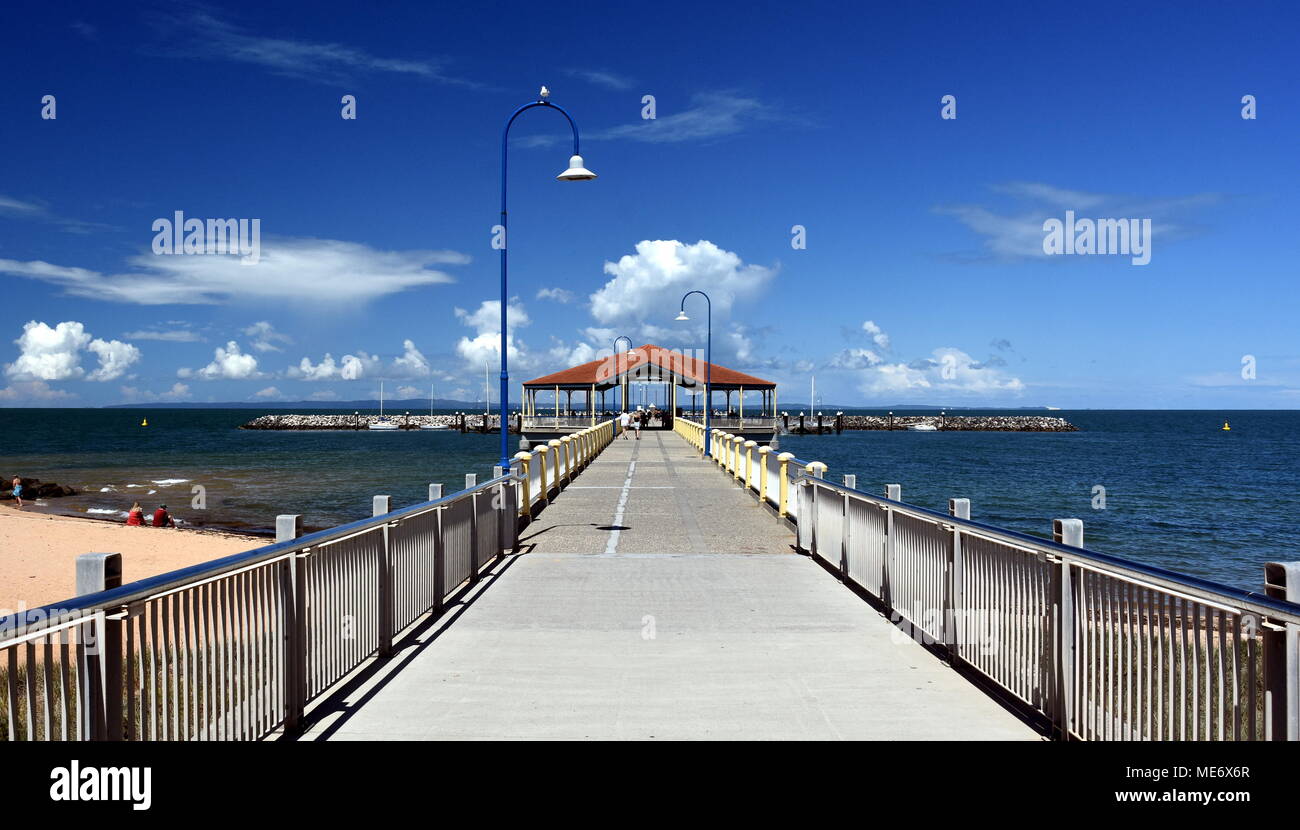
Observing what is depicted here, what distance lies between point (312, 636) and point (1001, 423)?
550ft

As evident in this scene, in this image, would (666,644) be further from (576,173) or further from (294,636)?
(576,173)

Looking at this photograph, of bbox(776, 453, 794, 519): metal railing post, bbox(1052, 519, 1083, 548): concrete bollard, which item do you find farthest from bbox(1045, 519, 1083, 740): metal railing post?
bbox(776, 453, 794, 519): metal railing post

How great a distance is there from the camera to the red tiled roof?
6234 cm

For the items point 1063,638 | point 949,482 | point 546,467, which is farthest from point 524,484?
point 949,482

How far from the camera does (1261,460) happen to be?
75500mm

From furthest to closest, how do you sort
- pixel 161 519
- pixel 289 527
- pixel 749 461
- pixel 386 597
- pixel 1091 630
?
pixel 161 519, pixel 749 461, pixel 386 597, pixel 289 527, pixel 1091 630

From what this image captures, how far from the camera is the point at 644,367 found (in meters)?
61.5

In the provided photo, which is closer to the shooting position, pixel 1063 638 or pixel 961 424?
pixel 1063 638

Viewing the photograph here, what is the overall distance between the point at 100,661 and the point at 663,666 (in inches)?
155

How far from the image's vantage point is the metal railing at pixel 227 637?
3590 millimetres

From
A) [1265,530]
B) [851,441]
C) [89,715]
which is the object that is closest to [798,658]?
[89,715]
